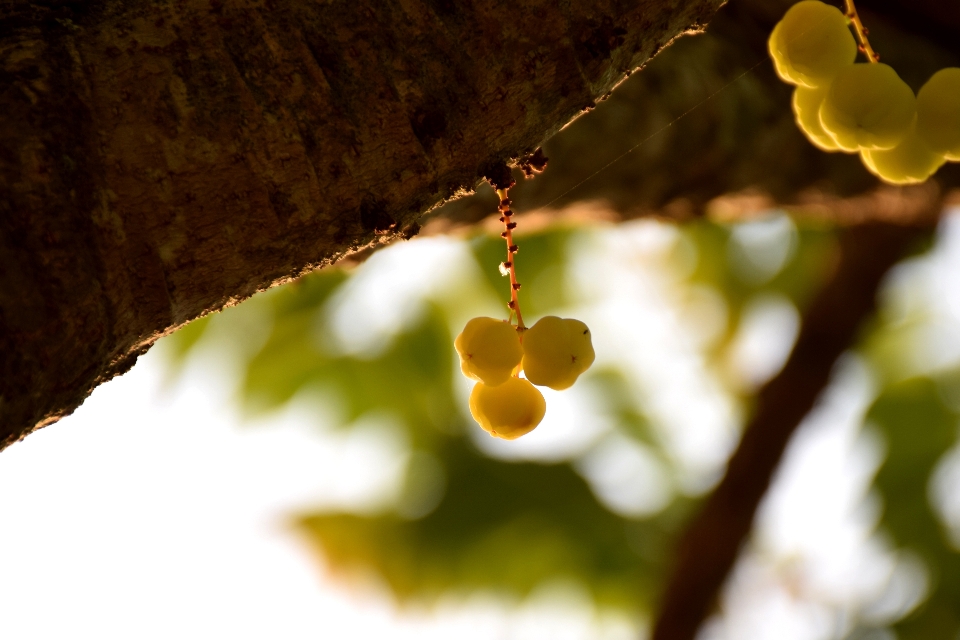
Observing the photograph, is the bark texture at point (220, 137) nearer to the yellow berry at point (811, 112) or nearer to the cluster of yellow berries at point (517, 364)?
the cluster of yellow berries at point (517, 364)

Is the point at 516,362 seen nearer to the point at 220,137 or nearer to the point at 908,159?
the point at 220,137

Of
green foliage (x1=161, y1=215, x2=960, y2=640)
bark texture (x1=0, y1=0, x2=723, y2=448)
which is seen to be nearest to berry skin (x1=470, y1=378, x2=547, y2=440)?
bark texture (x1=0, y1=0, x2=723, y2=448)

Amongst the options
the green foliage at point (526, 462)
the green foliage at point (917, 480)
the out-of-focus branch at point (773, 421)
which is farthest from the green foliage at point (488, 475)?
the out-of-focus branch at point (773, 421)

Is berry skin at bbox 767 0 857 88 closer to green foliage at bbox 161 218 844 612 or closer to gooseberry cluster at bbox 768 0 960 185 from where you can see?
gooseberry cluster at bbox 768 0 960 185

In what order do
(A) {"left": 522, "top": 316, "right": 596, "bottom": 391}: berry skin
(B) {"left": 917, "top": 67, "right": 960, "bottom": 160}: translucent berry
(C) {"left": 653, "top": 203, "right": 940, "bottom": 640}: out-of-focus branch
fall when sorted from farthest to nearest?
(C) {"left": 653, "top": 203, "right": 940, "bottom": 640}: out-of-focus branch → (B) {"left": 917, "top": 67, "right": 960, "bottom": 160}: translucent berry → (A) {"left": 522, "top": 316, "right": 596, "bottom": 391}: berry skin

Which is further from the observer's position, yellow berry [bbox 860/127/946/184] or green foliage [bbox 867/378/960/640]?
green foliage [bbox 867/378/960/640]

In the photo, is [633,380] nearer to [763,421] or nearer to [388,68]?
[763,421]

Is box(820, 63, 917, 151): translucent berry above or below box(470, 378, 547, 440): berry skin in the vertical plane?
above
